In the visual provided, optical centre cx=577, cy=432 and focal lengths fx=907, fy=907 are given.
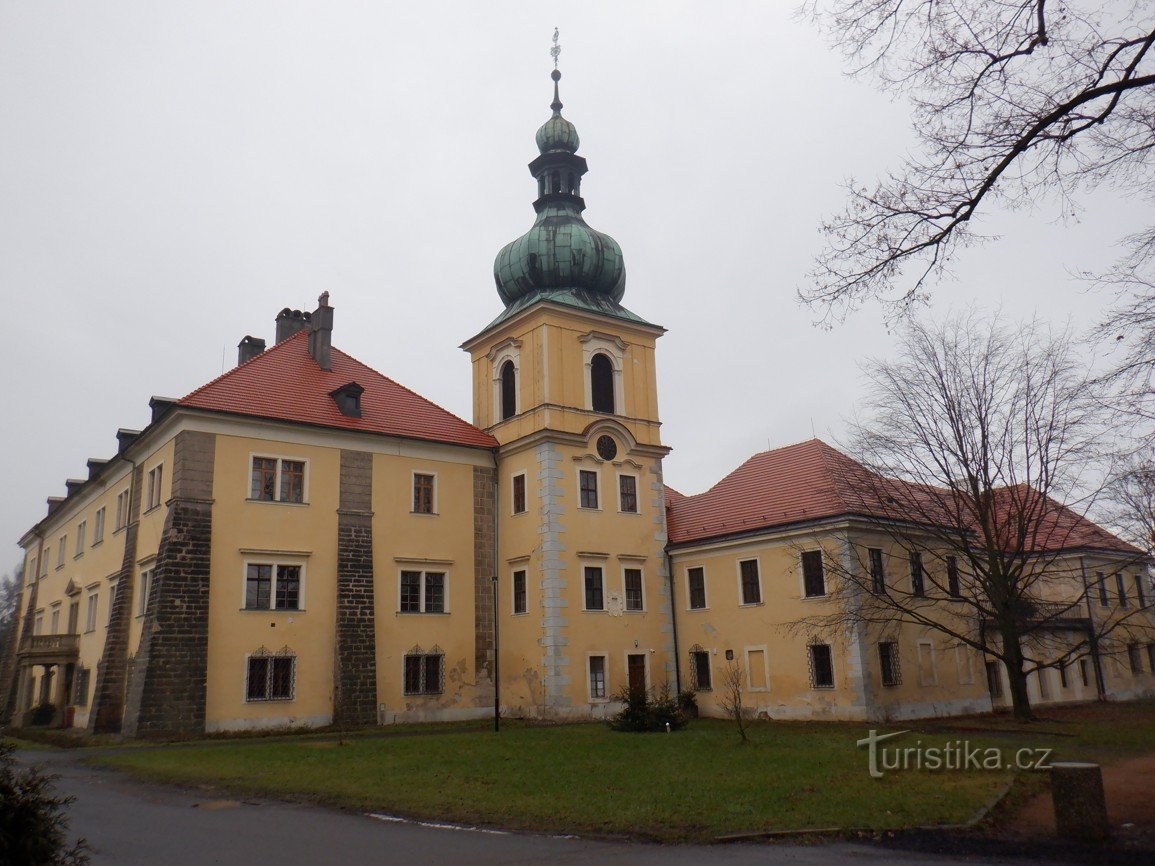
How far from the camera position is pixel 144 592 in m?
25.5

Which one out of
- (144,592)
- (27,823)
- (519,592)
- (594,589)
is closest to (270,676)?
(144,592)

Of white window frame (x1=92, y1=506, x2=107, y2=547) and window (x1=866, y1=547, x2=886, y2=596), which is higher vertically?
white window frame (x1=92, y1=506, x2=107, y2=547)

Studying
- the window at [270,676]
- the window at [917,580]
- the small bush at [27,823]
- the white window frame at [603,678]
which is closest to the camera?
the small bush at [27,823]

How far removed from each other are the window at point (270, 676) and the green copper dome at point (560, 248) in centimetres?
1474

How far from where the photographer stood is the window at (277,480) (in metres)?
25.7

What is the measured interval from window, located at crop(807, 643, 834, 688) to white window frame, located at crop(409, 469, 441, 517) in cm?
1229

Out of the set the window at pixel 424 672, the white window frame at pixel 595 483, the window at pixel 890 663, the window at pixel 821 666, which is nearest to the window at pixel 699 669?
the window at pixel 821 666

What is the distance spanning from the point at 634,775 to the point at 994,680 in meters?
20.3

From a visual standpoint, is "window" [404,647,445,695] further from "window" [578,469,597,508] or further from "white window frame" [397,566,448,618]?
"window" [578,469,597,508]

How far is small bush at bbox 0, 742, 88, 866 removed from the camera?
569 cm

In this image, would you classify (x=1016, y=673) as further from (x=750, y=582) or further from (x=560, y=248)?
(x=560, y=248)

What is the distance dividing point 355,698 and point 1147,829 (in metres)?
20.2

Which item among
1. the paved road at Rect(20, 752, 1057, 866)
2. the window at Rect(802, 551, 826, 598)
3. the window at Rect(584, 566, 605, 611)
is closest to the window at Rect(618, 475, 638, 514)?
the window at Rect(584, 566, 605, 611)

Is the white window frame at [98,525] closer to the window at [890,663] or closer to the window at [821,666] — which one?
the window at [821,666]
